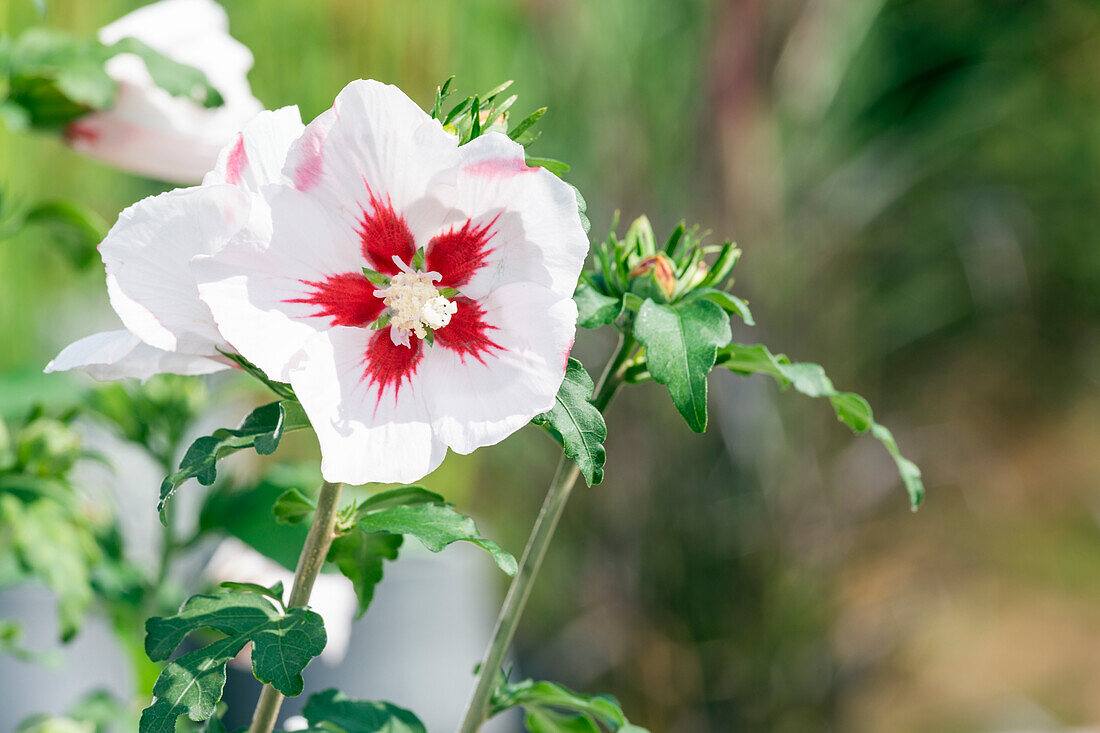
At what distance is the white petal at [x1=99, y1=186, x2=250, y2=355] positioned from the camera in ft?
0.71

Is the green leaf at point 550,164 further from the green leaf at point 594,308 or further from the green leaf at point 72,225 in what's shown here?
the green leaf at point 72,225

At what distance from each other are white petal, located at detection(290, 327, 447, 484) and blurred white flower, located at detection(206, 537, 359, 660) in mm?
251

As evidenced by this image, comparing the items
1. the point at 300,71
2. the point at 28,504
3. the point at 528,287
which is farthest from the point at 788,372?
the point at 300,71

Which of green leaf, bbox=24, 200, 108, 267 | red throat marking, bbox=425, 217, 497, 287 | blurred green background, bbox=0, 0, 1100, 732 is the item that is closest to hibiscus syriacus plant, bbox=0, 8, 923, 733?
red throat marking, bbox=425, 217, 497, 287

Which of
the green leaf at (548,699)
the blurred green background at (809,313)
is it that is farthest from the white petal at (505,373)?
the blurred green background at (809,313)

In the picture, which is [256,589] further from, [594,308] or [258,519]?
[258,519]

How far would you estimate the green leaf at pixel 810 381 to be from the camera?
267 mm

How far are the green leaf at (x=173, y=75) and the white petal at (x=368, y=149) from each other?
261 millimetres

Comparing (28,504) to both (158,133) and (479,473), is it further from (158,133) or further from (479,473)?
(479,473)

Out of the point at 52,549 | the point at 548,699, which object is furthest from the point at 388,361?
the point at 52,549

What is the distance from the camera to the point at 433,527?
0.76 feet

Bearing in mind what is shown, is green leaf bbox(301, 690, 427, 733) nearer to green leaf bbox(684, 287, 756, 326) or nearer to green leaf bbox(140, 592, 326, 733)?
green leaf bbox(140, 592, 326, 733)

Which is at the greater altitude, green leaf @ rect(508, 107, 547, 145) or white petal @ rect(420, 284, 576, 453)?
green leaf @ rect(508, 107, 547, 145)

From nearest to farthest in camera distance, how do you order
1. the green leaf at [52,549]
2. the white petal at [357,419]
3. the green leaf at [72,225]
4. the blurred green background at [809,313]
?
the white petal at [357,419] < the green leaf at [52,549] < the green leaf at [72,225] < the blurred green background at [809,313]
